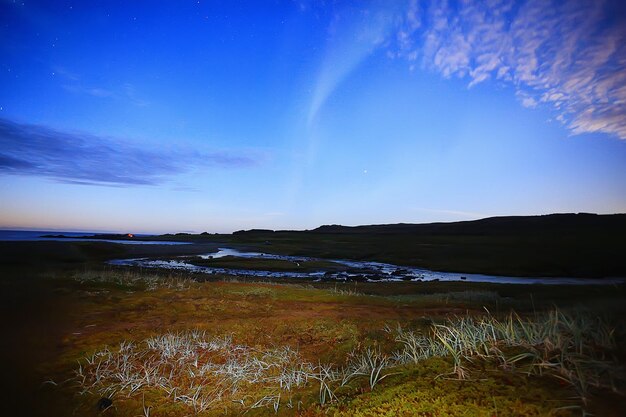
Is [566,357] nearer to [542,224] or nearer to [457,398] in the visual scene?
[457,398]

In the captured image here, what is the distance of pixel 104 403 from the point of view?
3.31 meters

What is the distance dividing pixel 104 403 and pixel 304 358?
247cm

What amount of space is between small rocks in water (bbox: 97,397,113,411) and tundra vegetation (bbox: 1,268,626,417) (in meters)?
0.01

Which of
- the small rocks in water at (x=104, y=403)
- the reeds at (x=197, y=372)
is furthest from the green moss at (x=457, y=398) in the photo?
the small rocks in water at (x=104, y=403)

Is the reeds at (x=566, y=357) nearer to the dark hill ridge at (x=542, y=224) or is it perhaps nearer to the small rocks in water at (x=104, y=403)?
the small rocks in water at (x=104, y=403)

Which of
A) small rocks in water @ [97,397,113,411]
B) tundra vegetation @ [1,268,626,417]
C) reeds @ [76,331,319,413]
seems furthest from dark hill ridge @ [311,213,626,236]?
small rocks in water @ [97,397,113,411]

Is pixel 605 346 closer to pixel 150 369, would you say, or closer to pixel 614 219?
pixel 150 369

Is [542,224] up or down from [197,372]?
up

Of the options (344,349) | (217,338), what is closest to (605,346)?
(344,349)

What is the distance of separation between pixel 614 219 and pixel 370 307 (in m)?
95.5

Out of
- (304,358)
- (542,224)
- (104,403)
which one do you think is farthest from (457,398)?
(542,224)

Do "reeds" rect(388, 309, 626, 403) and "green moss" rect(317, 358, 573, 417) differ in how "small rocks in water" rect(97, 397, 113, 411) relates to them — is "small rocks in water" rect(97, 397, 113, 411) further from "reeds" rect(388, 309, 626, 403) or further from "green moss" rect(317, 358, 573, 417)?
"reeds" rect(388, 309, 626, 403)

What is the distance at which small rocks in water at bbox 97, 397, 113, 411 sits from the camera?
327 centimetres

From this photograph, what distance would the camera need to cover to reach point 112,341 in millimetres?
5098
